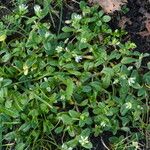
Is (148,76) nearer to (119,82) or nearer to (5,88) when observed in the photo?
(119,82)

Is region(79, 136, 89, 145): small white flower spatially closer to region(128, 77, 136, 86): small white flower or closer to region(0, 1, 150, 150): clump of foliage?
region(0, 1, 150, 150): clump of foliage

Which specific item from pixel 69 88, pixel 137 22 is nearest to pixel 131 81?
pixel 69 88

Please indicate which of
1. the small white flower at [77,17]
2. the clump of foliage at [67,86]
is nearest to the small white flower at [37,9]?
the clump of foliage at [67,86]

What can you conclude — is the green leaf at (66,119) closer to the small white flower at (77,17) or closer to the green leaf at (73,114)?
the green leaf at (73,114)

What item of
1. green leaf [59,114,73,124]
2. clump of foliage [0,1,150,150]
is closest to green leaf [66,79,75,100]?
clump of foliage [0,1,150,150]

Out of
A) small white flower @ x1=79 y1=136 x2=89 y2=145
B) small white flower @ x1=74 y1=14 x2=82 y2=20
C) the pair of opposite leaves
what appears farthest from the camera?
the pair of opposite leaves

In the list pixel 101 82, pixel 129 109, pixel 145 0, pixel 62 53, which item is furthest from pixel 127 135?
pixel 145 0

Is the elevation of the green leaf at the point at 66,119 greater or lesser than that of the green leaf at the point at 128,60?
lesser

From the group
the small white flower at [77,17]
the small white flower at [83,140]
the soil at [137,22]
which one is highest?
the small white flower at [77,17]
